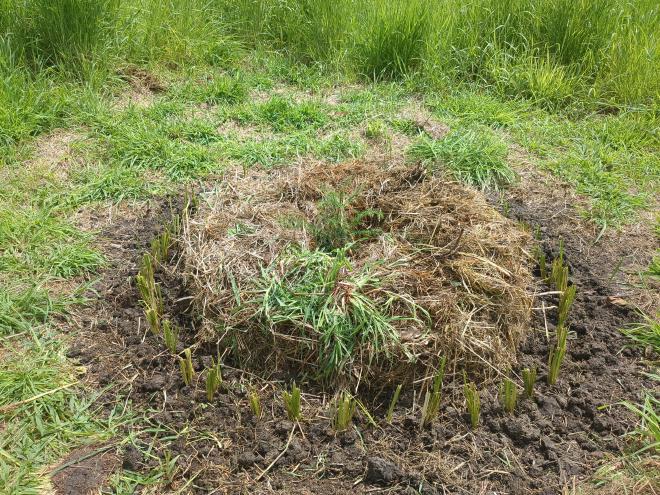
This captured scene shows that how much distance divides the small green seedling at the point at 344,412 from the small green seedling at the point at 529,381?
2.34ft

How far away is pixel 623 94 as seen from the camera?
5.15 meters

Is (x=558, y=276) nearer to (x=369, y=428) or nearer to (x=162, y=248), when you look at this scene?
(x=369, y=428)

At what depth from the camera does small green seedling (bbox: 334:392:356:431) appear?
270cm

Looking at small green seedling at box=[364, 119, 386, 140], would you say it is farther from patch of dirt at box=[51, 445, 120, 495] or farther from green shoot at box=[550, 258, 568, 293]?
patch of dirt at box=[51, 445, 120, 495]

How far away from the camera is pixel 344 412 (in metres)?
2.71

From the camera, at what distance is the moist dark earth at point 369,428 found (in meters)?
2.61

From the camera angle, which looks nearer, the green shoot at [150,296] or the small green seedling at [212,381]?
the small green seedling at [212,381]

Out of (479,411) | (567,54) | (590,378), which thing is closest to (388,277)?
(479,411)

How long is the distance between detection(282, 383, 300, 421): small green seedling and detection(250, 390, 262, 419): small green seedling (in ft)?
0.34

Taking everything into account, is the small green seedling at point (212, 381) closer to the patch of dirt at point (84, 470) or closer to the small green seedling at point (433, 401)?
the patch of dirt at point (84, 470)

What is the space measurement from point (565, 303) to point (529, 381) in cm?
56

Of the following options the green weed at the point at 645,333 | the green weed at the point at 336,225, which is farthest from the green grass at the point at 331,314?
the green weed at the point at 645,333

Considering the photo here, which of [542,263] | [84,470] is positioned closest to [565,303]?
[542,263]

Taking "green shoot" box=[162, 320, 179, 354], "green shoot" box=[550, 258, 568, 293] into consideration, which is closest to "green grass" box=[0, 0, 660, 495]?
"green shoot" box=[550, 258, 568, 293]
